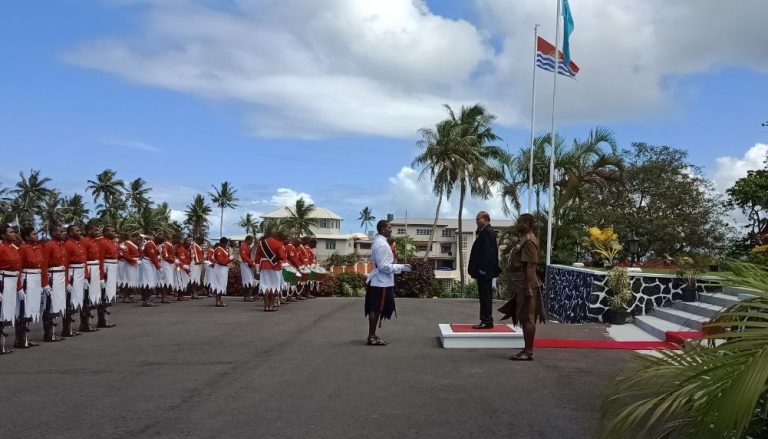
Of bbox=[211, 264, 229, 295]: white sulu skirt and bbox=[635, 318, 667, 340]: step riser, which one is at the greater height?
bbox=[211, 264, 229, 295]: white sulu skirt

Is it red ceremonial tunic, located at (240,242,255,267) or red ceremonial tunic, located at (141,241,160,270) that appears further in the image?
red ceremonial tunic, located at (240,242,255,267)

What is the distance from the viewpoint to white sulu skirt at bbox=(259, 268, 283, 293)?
1750 centimetres

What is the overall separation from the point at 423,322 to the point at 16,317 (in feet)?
25.4

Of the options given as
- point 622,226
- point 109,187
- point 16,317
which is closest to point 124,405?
point 16,317

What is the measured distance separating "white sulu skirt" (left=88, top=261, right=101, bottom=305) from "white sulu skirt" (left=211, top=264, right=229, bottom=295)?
628cm

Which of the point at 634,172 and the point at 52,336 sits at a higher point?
the point at 634,172

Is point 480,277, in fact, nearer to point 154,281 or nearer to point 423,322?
point 423,322

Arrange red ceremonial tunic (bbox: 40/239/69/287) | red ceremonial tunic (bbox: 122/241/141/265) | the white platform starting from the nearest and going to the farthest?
1. the white platform
2. red ceremonial tunic (bbox: 40/239/69/287)
3. red ceremonial tunic (bbox: 122/241/141/265)

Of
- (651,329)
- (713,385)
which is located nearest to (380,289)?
(651,329)

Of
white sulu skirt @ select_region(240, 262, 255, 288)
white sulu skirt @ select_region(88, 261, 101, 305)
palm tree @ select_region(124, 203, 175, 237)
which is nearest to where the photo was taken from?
white sulu skirt @ select_region(88, 261, 101, 305)

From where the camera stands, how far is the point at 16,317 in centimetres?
1060

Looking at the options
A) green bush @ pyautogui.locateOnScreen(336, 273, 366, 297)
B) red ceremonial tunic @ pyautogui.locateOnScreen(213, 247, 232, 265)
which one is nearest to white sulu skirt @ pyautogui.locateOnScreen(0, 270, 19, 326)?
red ceremonial tunic @ pyautogui.locateOnScreen(213, 247, 232, 265)

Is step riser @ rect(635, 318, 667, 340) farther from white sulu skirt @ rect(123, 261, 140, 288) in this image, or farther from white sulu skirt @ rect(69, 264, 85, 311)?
white sulu skirt @ rect(123, 261, 140, 288)

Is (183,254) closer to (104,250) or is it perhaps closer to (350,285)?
(350,285)
